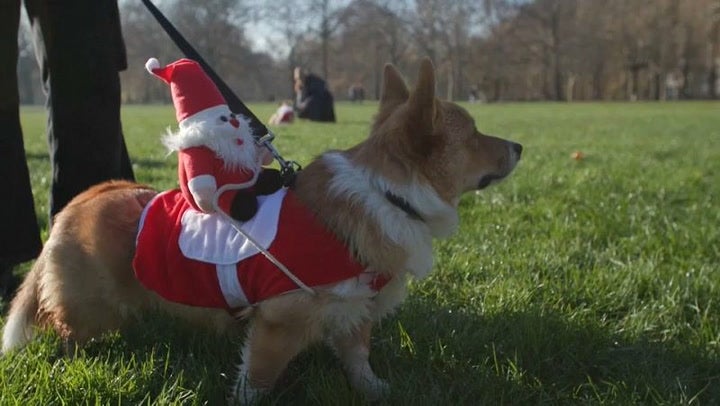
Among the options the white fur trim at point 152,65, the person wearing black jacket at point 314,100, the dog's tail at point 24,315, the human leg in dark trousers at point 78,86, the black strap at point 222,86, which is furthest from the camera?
the person wearing black jacket at point 314,100

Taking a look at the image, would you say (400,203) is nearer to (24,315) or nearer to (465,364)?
(465,364)

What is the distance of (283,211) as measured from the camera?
2.35 metres

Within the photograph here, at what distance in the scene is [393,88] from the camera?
2.77m

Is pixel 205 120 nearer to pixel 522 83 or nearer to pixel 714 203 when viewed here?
pixel 714 203

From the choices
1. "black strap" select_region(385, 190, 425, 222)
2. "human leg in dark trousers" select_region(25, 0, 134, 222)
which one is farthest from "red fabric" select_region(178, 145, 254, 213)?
"human leg in dark trousers" select_region(25, 0, 134, 222)

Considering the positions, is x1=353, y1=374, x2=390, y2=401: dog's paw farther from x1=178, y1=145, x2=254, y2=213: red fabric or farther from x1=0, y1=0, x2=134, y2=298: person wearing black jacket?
x1=0, y1=0, x2=134, y2=298: person wearing black jacket

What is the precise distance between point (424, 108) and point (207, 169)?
0.80 meters

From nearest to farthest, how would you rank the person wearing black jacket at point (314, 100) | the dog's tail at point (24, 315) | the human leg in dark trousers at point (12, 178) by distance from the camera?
the dog's tail at point (24, 315)
the human leg in dark trousers at point (12, 178)
the person wearing black jacket at point (314, 100)

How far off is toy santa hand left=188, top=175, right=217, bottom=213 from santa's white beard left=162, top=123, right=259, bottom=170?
97 mm

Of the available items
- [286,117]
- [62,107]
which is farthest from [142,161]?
[286,117]

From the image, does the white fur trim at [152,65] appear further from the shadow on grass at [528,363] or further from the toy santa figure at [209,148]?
the shadow on grass at [528,363]

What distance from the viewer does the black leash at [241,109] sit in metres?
2.58

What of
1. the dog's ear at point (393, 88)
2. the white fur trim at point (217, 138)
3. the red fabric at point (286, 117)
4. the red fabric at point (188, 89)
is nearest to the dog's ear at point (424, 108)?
the dog's ear at point (393, 88)

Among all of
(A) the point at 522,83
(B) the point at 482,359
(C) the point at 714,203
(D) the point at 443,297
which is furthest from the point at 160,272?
(A) the point at 522,83
